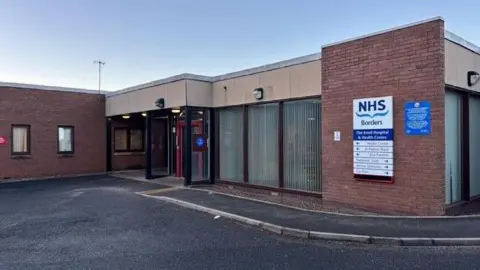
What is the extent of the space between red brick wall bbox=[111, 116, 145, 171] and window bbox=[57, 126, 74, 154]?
2.15 meters

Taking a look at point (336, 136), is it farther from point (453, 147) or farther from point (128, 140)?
point (128, 140)

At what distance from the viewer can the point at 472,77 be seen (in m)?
9.85

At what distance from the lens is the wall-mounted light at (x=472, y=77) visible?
977 centimetres

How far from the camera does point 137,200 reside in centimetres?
1159

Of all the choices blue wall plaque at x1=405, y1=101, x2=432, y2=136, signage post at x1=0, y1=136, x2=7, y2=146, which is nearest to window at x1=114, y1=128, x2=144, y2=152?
signage post at x1=0, y1=136, x2=7, y2=146

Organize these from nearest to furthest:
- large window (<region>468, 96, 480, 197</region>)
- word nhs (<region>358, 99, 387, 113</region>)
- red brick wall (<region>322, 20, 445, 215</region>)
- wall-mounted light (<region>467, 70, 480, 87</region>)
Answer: red brick wall (<region>322, 20, 445, 215</region>) < word nhs (<region>358, 99, 387, 113</region>) < wall-mounted light (<region>467, 70, 480, 87</region>) < large window (<region>468, 96, 480, 197</region>)

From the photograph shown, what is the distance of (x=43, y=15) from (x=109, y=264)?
13.1 meters

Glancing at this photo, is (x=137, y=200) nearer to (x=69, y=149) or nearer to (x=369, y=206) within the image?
(x=369, y=206)

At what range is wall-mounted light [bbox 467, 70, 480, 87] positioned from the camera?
32.0ft

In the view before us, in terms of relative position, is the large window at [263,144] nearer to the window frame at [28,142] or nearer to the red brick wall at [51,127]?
the red brick wall at [51,127]

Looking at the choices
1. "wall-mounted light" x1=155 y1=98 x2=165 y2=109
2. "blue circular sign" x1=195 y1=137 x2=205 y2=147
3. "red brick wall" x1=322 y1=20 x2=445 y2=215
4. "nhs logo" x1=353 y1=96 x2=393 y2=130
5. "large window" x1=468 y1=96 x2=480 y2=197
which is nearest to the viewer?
"red brick wall" x1=322 y1=20 x2=445 y2=215

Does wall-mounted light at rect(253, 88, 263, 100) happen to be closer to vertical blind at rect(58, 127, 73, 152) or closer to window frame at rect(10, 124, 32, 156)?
vertical blind at rect(58, 127, 73, 152)

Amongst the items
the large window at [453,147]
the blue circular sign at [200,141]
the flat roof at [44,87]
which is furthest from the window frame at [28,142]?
the large window at [453,147]

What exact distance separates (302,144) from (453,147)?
12.7 ft
